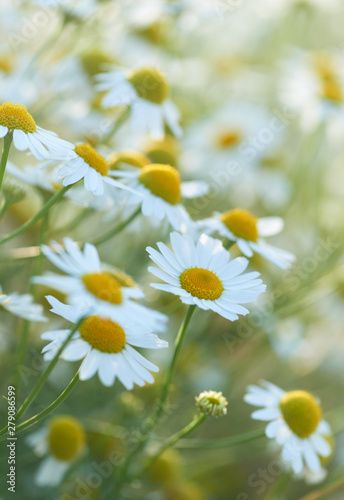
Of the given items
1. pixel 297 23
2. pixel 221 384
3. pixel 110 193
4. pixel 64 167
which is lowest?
pixel 221 384

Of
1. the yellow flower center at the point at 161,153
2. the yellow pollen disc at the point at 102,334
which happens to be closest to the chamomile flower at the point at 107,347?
the yellow pollen disc at the point at 102,334

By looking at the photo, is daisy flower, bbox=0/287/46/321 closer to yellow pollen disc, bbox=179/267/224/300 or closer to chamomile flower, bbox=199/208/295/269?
yellow pollen disc, bbox=179/267/224/300

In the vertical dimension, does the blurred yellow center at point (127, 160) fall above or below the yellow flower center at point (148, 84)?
below

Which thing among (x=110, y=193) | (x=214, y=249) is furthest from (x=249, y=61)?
(x=214, y=249)

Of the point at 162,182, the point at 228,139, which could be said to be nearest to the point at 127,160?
the point at 162,182

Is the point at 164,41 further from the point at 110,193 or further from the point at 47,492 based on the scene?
the point at 47,492

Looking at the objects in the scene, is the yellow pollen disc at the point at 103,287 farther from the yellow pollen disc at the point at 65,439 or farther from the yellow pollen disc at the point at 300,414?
the yellow pollen disc at the point at 65,439
